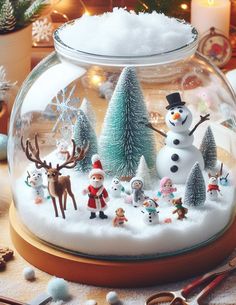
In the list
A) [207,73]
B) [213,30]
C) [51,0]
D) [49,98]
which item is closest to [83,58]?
[49,98]

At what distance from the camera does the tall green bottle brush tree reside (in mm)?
1363

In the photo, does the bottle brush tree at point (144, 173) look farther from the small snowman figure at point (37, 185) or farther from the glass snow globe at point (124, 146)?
the small snowman figure at point (37, 185)

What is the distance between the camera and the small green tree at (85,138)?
54.5 inches

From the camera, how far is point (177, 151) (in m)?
1.36

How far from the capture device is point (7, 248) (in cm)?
132

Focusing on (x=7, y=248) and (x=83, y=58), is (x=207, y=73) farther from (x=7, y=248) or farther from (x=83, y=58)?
(x=7, y=248)

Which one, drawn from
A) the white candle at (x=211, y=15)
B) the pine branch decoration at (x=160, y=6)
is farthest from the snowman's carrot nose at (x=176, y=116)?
the white candle at (x=211, y=15)

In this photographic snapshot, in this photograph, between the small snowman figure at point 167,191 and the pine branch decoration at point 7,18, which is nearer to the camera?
the small snowman figure at point 167,191

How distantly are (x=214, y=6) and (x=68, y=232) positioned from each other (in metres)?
1.12

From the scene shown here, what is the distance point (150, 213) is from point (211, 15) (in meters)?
1.07

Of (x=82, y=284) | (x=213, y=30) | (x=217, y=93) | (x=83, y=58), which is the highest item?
(x=83, y=58)

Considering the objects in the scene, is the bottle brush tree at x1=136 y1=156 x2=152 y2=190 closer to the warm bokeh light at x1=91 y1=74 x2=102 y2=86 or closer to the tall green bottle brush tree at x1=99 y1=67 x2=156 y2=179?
the tall green bottle brush tree at x1=99 y1=67 x2=156 y2=179

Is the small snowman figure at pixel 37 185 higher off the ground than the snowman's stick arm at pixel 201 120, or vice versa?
the snowman's stick arm at pixel 201 120

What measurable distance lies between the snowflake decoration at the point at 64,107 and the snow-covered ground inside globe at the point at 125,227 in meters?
0.14
